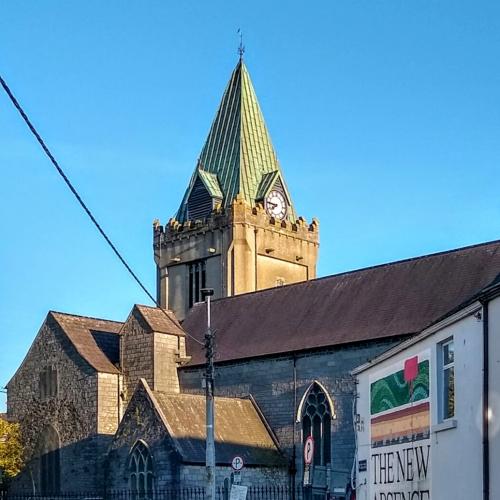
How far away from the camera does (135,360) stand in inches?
1722

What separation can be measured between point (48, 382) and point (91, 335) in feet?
8.80

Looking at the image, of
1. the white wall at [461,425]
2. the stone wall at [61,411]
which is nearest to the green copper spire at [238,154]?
the stone wall at [61,411]

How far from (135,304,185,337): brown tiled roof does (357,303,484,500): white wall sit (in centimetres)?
2520

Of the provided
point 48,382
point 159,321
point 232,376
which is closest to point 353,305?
point 232,376

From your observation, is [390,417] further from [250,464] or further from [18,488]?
[18,488]

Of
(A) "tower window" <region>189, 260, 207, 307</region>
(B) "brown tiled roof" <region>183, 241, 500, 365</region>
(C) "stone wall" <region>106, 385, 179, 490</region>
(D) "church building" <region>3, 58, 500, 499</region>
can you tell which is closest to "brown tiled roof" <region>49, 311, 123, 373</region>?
(D) "church building" <region>3, 58, 500, 499</region>

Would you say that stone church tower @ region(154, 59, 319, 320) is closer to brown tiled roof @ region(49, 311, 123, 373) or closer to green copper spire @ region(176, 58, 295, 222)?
green copper spire @ region(176, 58, 295, 222)

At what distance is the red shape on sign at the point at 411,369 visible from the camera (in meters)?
19.5

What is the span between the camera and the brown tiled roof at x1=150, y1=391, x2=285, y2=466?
118 ft

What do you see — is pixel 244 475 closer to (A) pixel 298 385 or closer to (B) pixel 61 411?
(A) pixel 298 385

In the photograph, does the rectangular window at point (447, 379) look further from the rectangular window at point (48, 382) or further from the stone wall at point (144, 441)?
the rectangular window at point (48, 382)

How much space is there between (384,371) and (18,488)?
27769 mm

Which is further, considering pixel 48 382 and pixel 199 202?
pixel 199 202

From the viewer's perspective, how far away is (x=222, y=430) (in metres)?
37.7
